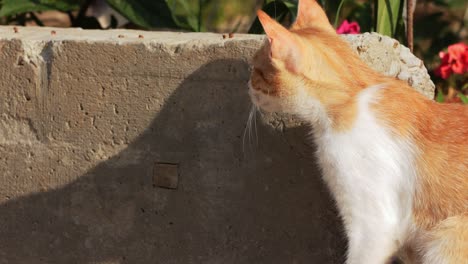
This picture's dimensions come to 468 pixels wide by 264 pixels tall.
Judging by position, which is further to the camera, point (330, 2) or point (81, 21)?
point (81, 21)

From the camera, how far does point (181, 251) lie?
3250 millimetres

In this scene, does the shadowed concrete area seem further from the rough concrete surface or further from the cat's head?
the cat's head

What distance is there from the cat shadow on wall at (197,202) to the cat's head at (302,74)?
0.84ft

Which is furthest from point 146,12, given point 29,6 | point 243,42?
point 243,42

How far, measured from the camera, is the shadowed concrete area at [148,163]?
311cm

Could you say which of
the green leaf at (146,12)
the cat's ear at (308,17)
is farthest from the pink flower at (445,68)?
the cat's ear at (308,17)

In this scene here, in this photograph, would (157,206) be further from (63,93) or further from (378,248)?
(378,248)

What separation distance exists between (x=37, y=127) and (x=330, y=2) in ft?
5.37

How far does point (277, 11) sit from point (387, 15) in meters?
0.45

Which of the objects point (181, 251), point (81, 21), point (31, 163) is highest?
point (81, 21)

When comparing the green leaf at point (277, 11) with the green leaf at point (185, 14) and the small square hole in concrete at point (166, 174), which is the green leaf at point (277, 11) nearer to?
the green leaf at point (185, 14)

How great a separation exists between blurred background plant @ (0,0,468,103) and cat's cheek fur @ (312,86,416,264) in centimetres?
112

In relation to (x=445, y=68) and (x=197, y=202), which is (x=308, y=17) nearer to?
(x=197, y=202)

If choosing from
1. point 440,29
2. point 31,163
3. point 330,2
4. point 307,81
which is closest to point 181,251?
point 31,163
